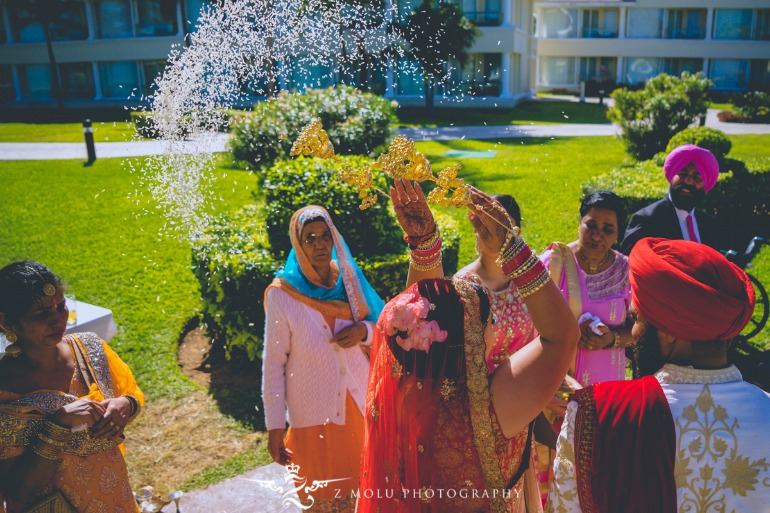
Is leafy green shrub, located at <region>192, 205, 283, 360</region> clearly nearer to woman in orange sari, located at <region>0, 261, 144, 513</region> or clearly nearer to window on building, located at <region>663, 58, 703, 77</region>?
woman in orange sari, located at <region>0, 261, 144, 513</region>

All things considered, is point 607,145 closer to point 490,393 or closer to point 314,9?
point 314,9

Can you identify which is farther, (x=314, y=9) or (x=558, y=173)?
(x=558, y=173)

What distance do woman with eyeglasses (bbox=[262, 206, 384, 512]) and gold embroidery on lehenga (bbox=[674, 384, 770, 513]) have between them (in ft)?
6.33

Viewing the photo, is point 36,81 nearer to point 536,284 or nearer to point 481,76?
point 481,76

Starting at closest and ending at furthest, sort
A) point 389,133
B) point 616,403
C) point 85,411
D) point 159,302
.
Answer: point 616,403, point 85,411, point 159,302, point 389,133

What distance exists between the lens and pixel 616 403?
6.20 ft

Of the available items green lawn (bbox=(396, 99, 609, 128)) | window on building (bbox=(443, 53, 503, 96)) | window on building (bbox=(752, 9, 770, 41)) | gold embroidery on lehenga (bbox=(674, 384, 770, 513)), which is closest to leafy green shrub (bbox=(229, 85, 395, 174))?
gold embroidery on lehenga (bbox=(674, 384, 770, 513))

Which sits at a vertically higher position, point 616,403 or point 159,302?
point 616,403

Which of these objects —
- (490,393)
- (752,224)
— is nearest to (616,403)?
(490,393)

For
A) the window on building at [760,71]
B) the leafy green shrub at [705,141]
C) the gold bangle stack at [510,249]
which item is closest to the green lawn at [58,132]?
the leafy green shrub at [705,141]

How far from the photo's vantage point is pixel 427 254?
2322 millimetres

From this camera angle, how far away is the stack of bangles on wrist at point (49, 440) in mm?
2408

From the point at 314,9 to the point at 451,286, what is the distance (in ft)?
22.8

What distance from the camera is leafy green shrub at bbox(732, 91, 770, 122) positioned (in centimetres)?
2486
